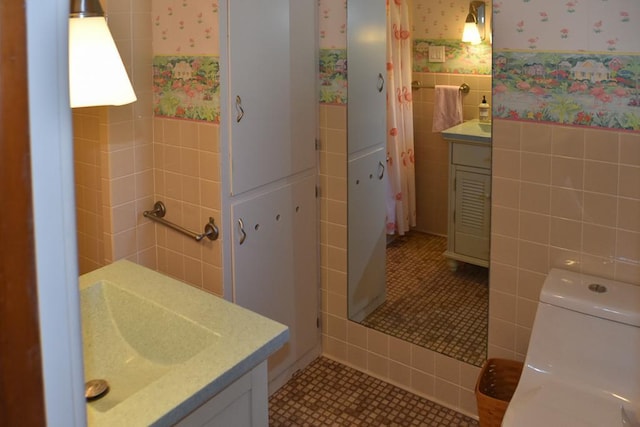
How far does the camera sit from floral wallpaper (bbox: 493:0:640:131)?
6.79 ft

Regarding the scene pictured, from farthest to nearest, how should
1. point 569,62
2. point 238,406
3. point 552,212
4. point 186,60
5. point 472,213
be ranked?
point 472,213 < point 186,60 < point 552,212 < point 569,62 < point 238,406

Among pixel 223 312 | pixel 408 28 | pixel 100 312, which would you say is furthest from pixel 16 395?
pixel 408 28

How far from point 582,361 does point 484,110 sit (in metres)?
0.96

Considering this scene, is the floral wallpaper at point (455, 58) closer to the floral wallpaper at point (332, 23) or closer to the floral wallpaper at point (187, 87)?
the floral wallpaper at point (332, 23)

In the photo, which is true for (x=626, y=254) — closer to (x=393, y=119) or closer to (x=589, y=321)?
(x=589, y=321)

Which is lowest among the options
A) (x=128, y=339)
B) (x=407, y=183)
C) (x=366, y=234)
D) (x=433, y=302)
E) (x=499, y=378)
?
(x=499, y=378)

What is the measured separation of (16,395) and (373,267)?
2.67 metres

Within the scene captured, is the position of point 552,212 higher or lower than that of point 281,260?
higher

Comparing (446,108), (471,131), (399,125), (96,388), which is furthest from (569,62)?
(96,388)

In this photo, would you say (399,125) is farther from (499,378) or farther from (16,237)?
(16,237)

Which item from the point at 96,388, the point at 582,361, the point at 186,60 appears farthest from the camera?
the point at 186,60

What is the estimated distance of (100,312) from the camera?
1979 mm

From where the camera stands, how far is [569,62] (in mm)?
2176

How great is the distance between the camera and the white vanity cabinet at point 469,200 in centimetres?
254
